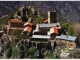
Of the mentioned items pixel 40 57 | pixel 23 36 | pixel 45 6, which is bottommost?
pixel 40 57

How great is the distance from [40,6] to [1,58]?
1121mm

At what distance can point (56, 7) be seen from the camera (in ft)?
19.1

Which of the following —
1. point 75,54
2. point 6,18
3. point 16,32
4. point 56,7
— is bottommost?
point 75,54

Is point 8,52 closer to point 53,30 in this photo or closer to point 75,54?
point 53,30

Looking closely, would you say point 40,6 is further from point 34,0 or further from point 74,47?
point 74,47

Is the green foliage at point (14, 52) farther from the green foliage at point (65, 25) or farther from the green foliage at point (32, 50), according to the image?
the green foliage at point (65, 25)

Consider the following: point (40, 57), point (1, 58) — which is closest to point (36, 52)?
point (40, 57)

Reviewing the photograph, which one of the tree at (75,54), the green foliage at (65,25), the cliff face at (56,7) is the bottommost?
the tree at (75,54)

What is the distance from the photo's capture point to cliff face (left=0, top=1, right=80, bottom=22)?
578cm

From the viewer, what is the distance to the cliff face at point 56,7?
5.78 metres

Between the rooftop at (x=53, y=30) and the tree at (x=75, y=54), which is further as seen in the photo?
the rooftop at (x=53, y=30)

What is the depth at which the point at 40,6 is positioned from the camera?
19.2 feet

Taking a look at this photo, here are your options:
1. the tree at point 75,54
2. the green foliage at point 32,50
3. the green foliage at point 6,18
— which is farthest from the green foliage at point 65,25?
the green foliage at point 6,18

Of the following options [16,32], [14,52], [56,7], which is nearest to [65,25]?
[56,7]
